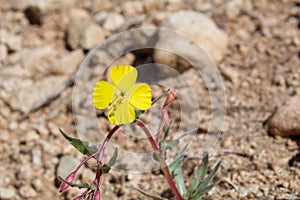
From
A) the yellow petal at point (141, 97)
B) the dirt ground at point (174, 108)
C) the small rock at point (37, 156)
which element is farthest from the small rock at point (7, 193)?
the yellow petal at point (141, 97)

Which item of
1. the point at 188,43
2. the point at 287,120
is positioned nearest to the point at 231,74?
the point at 188,43

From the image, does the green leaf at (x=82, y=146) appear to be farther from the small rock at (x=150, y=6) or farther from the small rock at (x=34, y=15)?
the small rock at (x=34, y=15)

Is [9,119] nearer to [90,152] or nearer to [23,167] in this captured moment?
[23,167]

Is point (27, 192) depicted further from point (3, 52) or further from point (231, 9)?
point (231, 9)

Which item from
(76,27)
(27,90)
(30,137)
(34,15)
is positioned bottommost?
(30,137)

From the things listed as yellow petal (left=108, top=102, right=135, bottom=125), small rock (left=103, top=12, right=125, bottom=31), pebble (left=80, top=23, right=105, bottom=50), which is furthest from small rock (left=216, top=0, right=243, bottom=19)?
yellow petal (left=108, top=102, right=135, bottom=125)

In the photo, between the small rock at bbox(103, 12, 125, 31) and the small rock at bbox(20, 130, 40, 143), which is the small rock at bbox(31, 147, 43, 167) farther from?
the small rock at bbox(103, 12, 125, 31)

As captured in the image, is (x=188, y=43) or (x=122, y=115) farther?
(x=188, y=43)

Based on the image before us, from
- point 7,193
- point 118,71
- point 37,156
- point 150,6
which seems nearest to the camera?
point 118,71
